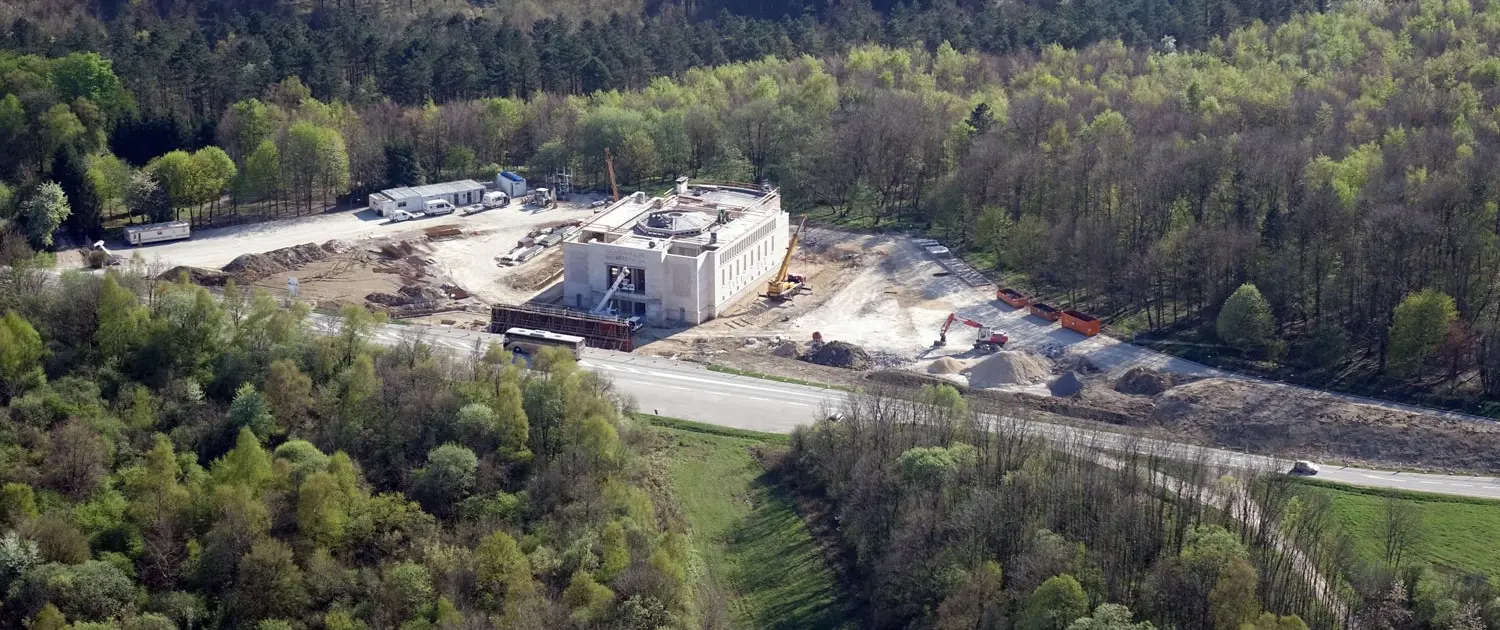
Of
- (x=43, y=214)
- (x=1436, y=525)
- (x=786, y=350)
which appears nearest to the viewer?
(x=1436, y=525)

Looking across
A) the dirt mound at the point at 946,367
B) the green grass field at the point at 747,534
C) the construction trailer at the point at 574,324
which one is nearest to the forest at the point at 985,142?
the dirt mound at the point at 946,367

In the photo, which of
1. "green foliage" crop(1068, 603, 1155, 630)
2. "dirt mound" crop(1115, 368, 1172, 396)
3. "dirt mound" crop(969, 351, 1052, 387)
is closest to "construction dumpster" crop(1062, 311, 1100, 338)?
"dirt mound" crop(969, 351, 1052, 387)

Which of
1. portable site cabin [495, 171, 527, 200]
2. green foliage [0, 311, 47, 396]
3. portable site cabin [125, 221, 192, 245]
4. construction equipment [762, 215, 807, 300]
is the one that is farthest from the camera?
portable site cabin [495, 171, 527, 200]

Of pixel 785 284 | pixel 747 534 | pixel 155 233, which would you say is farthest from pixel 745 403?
pixel 155 233

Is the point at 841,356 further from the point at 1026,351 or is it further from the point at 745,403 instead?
the point at 1026,351

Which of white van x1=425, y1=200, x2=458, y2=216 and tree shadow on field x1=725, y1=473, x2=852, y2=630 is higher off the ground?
white van x1=425, y1=200, x2=458, y2=216

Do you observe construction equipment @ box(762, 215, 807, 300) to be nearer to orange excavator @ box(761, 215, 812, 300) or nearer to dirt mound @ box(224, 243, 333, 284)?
orange excavator @ box(761, 215, 812, 300)

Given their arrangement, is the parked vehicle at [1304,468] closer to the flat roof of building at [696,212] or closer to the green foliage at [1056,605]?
the green foliage at [1056,605]
